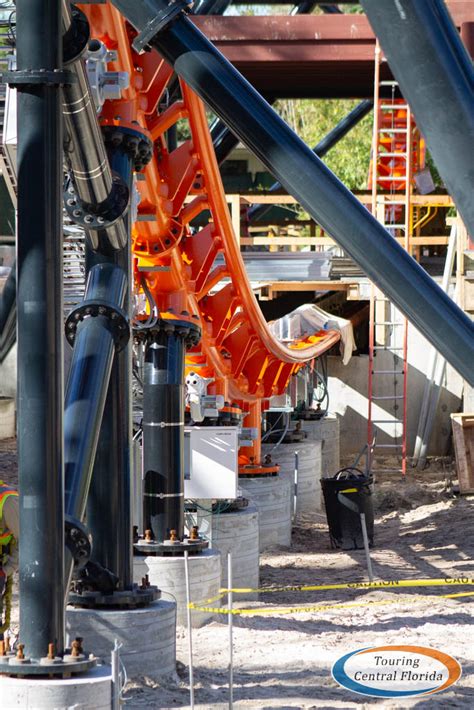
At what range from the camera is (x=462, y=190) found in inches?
111

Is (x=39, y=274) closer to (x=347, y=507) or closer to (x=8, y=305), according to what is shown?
(x=8, y=305)

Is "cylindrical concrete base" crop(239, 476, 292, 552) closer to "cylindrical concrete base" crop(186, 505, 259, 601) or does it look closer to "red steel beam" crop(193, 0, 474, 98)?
"cylindrical concrete base" crop(186, 505, 259, 601)

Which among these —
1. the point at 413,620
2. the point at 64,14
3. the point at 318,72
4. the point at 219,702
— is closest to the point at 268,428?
the point at 318,72

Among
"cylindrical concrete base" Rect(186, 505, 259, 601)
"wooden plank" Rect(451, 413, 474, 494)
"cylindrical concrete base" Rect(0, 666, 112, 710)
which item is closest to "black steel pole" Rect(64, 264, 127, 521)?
"cylindrical concrete base" Rect(0, 666, 112, 710)

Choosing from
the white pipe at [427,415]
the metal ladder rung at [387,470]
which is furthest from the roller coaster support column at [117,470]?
the white pipe at [427,415]

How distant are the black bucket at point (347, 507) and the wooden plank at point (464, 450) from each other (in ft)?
11.4

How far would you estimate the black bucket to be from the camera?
47.7ft

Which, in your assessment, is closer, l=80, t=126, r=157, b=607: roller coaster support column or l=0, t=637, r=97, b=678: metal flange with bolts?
l=0, t=637, r=97, b=678: metal flange with bolts

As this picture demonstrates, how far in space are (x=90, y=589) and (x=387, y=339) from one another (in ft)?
49.7

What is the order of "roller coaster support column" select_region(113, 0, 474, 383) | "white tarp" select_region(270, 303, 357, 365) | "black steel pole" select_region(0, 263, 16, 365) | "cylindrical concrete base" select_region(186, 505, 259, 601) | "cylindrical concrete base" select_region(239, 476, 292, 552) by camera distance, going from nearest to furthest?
"roller coaster support column" select_region(113, 0, 474, 383), "black steel pole" select_region(0, 263, 16, 365), "cylindrical concrete base" select_region(186, 505, 259, 601), "cylindrical concrete base" select_region(239, 476, 292, 552), "white tarp" select_region(270, 303, 357, 365)

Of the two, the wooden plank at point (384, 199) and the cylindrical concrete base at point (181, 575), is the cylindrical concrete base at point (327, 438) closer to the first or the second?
the wooden plank at point (384, 199)

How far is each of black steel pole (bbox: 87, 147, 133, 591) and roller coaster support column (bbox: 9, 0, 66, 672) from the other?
1778mm

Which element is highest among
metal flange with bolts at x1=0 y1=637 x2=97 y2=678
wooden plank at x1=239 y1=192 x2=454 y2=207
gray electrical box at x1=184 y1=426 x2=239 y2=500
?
wooden plank at x1=239 y1=192 x2=454 y2=207

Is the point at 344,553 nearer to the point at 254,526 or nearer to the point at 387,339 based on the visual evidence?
the point at 254,526
